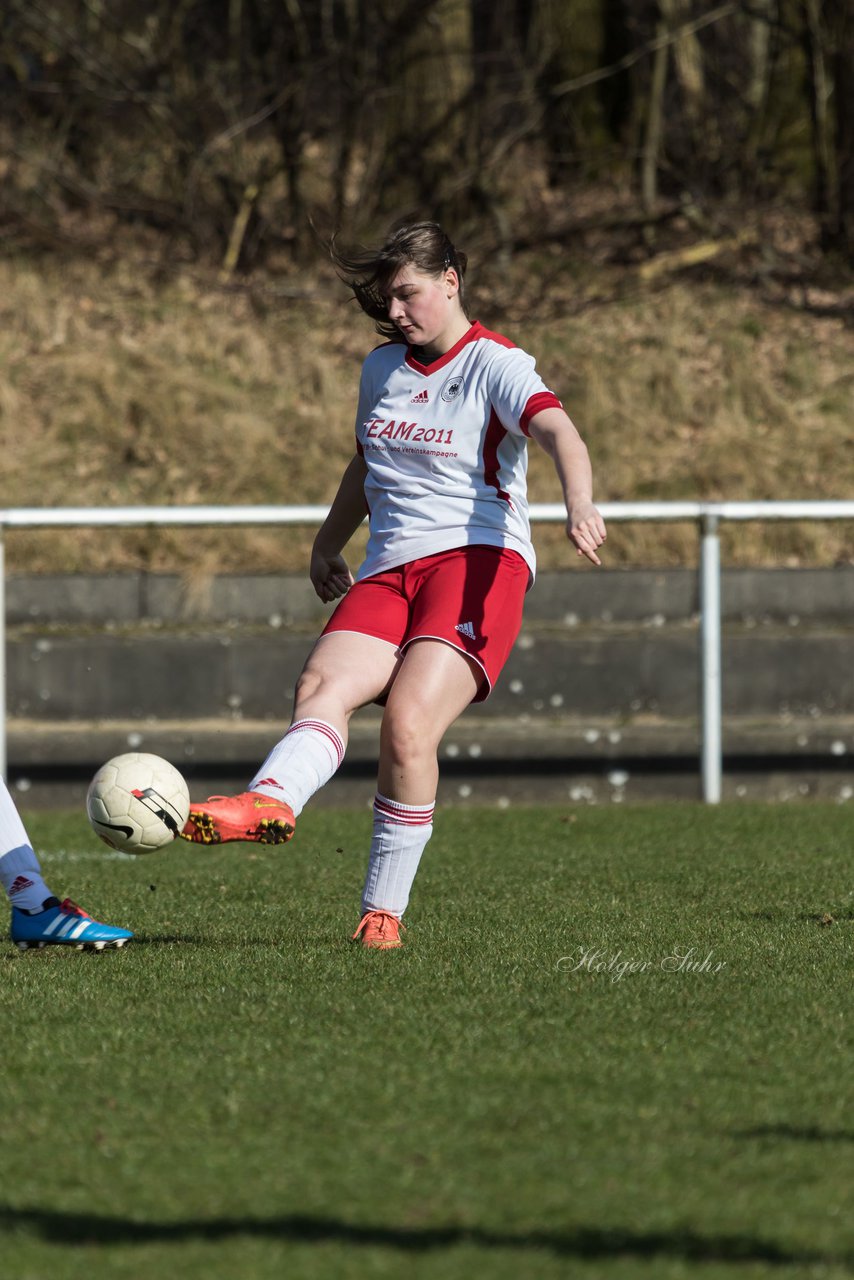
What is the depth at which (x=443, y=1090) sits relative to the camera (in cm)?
317

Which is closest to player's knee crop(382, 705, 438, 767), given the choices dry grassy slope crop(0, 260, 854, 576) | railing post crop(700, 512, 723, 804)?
railing post crop(700, 512, 723, 804)

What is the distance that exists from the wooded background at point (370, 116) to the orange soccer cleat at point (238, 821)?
11.6 meters

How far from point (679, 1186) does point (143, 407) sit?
10924mm

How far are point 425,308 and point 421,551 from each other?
25.0 inches

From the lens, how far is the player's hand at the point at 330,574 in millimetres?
5023

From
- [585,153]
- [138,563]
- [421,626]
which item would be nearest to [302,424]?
[138,563]

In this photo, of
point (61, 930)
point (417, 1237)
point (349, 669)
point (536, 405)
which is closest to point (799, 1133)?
point (417, 1237)

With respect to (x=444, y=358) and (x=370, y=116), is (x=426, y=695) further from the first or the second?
(x=370, y=116)

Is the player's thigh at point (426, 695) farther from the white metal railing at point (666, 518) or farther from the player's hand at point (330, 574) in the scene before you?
the white metal railing at point (666, 518)

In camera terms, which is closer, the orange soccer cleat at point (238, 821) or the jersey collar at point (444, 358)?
the orange soccer cleat at point (238, 821)

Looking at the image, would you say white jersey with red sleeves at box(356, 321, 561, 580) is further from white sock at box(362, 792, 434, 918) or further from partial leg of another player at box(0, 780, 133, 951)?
partial leg of another player at box(0, 780, 133, 951)

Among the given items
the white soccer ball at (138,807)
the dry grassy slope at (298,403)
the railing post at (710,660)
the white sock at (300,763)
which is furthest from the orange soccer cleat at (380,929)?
the dry grassy slope at (298,403)

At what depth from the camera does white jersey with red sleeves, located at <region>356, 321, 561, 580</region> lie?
4.57 m

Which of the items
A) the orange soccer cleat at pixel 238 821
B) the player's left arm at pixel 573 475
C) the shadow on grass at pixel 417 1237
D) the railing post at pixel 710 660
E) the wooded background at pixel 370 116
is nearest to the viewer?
the shadow on grass at pixel 417 1237
